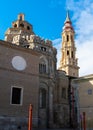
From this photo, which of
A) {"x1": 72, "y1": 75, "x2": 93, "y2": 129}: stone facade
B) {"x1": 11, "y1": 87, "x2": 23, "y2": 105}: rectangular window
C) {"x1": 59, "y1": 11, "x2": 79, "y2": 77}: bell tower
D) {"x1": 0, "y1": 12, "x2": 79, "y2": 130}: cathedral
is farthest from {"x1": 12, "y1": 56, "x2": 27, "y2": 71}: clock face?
{"x1": 59, "y1": 11, "x2": 79, "y2": 77}: bell tower

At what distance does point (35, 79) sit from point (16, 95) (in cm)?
306

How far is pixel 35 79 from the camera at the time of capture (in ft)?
87.0

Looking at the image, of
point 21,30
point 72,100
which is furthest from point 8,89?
point 21,30

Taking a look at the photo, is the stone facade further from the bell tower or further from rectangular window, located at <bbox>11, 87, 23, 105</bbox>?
the bell tower

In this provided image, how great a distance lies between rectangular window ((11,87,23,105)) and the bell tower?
149 feet

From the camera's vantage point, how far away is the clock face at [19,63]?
82.6 ft

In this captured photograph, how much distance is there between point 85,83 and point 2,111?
14.8m

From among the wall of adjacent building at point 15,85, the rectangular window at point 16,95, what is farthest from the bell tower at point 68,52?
the rectangular window at point 16,95

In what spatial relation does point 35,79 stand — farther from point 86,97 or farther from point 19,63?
point 86,97

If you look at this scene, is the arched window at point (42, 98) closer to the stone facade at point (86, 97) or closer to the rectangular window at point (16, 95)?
the stone facade at point (86, 97)

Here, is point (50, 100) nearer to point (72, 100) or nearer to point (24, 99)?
point (72, 100)

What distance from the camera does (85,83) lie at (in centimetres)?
3447

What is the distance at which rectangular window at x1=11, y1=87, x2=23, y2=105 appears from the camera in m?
24.5

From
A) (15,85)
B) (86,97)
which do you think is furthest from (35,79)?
(86,97)
